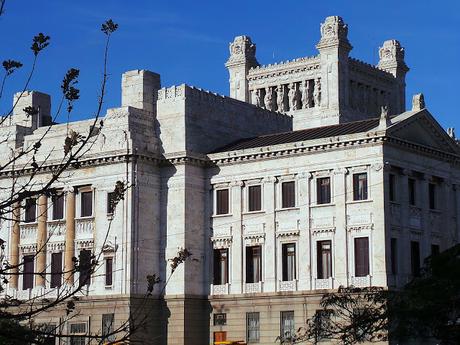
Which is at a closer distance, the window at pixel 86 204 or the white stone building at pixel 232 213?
the white stone building at pixel 232 213

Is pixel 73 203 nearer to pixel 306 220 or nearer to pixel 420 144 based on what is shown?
pixel 306 220

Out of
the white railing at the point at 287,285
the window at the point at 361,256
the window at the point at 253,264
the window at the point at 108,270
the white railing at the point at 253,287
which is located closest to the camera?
the window at the point at 361,256

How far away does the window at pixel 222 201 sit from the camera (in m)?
63.5

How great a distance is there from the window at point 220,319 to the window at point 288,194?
7.91 metres

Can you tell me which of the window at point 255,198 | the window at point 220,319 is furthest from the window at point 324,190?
the window at point 220,319

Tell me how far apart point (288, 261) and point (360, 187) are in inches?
258

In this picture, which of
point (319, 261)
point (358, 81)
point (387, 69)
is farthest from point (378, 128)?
point (387, 69)

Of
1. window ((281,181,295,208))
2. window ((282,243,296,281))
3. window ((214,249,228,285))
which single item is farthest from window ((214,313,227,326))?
window ((281,181,295,208))

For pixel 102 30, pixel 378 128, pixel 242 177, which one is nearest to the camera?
pixel 102 30

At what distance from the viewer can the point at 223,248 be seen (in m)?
63.1

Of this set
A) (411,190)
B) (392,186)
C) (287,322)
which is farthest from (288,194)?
(287,322)

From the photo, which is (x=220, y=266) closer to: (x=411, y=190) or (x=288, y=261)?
(x=288, y=261)

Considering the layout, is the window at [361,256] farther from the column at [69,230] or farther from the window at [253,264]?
the column at [69,230]

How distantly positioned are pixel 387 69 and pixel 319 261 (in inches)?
1653
